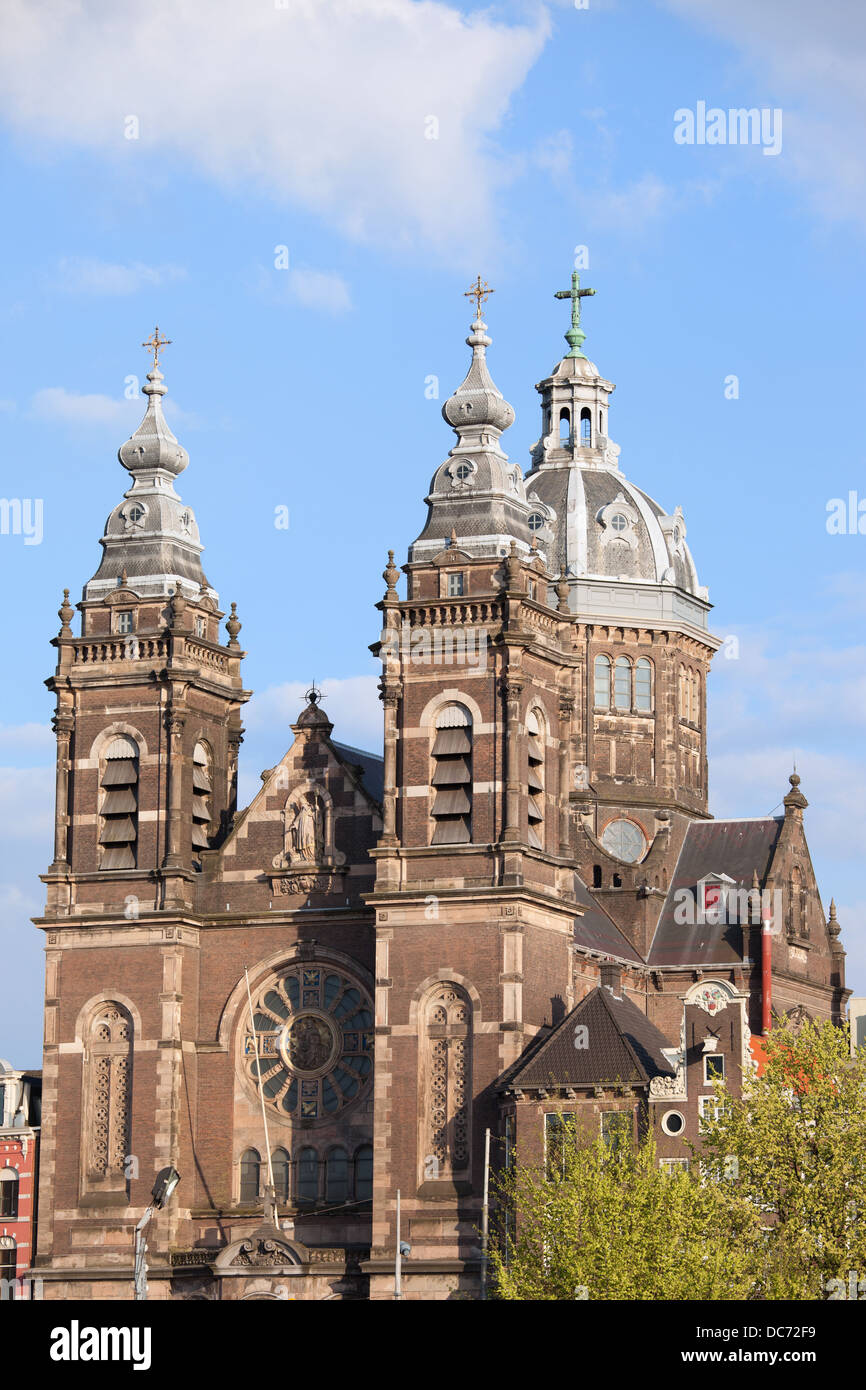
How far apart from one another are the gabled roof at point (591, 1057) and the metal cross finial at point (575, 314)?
40.2 m

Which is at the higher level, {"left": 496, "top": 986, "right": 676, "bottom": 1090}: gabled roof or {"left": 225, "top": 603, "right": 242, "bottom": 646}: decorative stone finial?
{"left": 225, "top": 603, "right": 242, "bottom": 646}: decorative stone finial

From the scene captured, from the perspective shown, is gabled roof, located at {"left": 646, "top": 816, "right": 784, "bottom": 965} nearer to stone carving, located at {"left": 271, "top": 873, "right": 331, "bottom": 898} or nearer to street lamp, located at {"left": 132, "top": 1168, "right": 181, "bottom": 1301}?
stone carving, located at {"left": 271, "top": 873, "right": 331, "bottom": 898}

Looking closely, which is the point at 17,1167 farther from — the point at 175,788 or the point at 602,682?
the point at 602,682

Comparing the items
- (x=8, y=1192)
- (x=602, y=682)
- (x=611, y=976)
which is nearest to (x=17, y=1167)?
(x=8, y=1192)

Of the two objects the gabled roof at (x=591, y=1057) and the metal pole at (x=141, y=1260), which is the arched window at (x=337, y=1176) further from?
the gabled roof at (x=591, y=1057)

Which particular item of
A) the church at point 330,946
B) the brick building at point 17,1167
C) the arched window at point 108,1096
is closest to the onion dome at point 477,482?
the church at point 330,946

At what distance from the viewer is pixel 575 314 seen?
104750 millimetres

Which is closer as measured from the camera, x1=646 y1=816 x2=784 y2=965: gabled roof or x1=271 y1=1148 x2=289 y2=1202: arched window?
x1=271 y1=1148 x2=289 y2=1202: arched window

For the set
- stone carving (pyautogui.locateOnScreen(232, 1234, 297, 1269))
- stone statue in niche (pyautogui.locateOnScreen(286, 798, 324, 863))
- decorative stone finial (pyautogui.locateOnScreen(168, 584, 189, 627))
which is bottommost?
stone carving (pyautogui.locateOnScreen(232, 1234, 297, 1269))

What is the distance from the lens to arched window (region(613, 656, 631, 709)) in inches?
3750

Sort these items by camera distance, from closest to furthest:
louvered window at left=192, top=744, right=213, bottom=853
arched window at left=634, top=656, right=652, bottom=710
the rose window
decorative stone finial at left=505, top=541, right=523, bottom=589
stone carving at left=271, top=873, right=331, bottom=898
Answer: decorative stone finial at left=505, top=541, right=523, bottom=589
the rose window
stone carving at left=271, top=873, right=331, bottom=898
louvered window at left=192, top=744, right=213, bottom=853
arched window at left=634, top=656, right=652, bottom=710

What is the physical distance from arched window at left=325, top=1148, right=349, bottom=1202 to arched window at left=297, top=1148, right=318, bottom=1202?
0.41 m

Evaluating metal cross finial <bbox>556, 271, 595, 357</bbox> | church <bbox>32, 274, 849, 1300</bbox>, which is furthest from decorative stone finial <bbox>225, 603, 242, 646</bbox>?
metal cross finial <bbox>556, 271, 595, 357</bbox>
